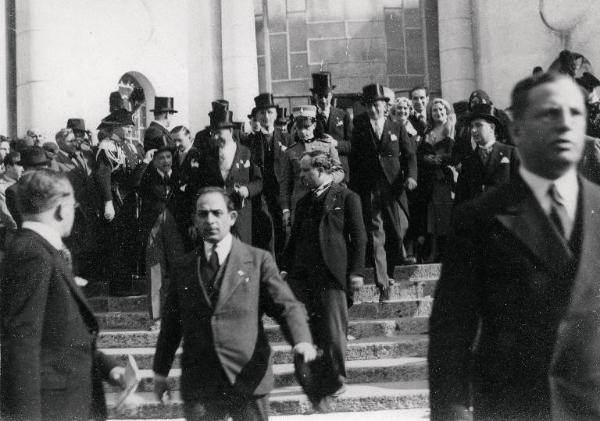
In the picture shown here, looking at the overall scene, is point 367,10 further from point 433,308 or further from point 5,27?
point 433,308

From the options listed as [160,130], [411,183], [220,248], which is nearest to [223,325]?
[220,248]

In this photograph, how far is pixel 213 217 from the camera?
4.73 metres

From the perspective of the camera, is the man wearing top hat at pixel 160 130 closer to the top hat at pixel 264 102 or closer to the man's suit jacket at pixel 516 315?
the top hat at pixel 264 102

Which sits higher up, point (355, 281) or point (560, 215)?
point (560, 215)

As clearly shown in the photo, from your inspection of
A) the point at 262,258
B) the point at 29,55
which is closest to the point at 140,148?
the point at 29,55

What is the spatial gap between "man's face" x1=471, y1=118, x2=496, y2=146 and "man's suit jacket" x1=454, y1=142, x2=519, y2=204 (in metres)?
0.08

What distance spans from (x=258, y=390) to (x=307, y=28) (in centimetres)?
1208

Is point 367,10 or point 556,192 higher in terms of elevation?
point 367,10

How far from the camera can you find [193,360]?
4.45 metres

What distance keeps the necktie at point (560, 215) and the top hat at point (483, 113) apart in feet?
18.5

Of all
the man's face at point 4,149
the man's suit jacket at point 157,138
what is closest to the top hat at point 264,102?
the man's suit jacket at point 157,138

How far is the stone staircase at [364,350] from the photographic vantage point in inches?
268

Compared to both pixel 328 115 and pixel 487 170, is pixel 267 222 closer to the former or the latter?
pixel 328 115

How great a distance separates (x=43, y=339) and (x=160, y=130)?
21.6 ft
